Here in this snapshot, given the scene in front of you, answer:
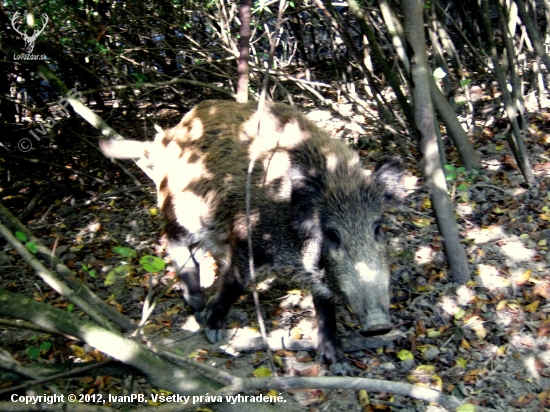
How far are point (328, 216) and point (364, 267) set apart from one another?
531 mm

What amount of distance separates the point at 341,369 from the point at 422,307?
2.89ft

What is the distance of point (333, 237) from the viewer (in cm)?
381

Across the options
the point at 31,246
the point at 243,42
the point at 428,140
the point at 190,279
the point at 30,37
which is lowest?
the point at 31,246

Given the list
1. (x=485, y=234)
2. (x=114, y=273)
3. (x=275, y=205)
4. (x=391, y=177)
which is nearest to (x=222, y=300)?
(x=275, y=205)

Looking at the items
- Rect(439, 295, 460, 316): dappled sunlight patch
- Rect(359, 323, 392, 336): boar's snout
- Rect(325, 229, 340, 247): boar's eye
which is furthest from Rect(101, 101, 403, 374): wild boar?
Rect(439, 295, 460, 316): dappled sunlight patch

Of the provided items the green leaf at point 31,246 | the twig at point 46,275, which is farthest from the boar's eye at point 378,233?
the green leaf at point 31,246

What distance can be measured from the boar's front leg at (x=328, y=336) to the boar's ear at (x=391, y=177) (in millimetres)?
927

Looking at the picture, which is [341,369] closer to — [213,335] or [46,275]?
[213,335]

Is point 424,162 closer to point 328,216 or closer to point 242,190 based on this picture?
point 328,216

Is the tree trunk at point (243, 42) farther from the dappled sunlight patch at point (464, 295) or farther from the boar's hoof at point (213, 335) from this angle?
the dappled sunlight patch at point (464, 295)

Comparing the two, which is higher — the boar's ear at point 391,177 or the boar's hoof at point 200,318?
the boar's ear at point 391,177

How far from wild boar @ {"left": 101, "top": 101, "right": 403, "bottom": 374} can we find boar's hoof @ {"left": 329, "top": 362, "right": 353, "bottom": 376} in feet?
0.10

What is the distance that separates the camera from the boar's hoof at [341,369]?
3861mm

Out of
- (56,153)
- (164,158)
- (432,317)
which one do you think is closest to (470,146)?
(432,317)
